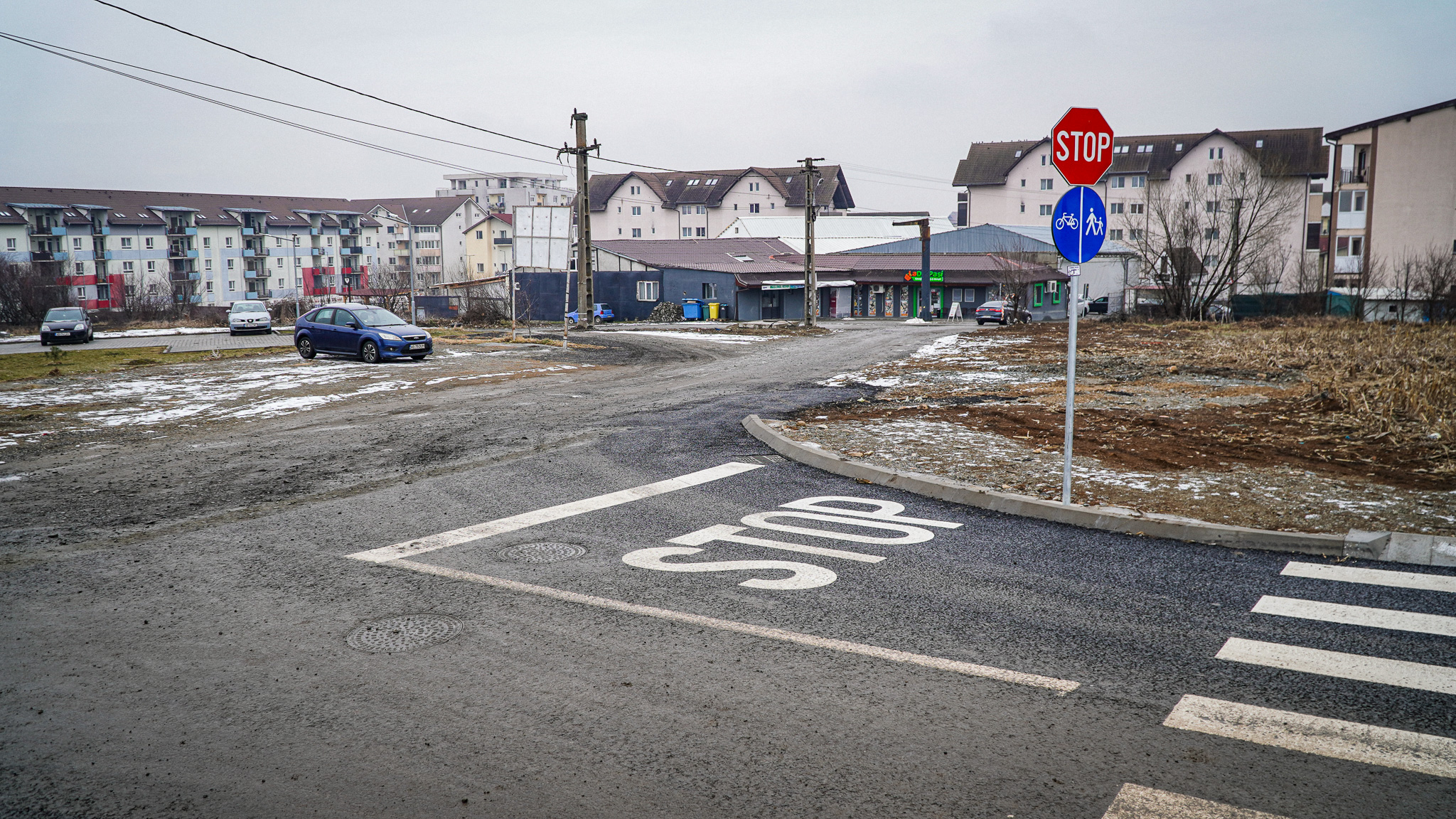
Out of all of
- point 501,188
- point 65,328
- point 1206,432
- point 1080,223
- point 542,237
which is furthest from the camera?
point 501,188

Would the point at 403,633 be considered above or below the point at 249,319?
below

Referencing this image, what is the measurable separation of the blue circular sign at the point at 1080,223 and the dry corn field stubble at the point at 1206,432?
215cm

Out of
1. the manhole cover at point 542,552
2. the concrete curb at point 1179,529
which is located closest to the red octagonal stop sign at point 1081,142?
the concrete curb at point 1179,529

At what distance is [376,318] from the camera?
79.5ft

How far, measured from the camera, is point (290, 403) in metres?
16.3

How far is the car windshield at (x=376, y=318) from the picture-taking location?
78.5 ft

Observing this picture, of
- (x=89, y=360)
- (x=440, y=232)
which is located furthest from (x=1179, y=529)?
(x=440, y=232)

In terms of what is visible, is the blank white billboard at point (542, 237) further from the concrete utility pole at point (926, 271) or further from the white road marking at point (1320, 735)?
the concrete utility pole at point (926, 271)

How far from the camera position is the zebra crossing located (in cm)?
359

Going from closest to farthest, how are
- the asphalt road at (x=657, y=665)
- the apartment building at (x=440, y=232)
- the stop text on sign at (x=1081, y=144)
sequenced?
the asphalt road at (x=657, y=665)
the stop text on sign at (x=1081, y=144)
the apartment building at (x=440, y=232)

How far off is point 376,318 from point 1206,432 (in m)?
20.2

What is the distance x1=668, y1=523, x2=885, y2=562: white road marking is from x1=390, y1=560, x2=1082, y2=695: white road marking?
4.64ft

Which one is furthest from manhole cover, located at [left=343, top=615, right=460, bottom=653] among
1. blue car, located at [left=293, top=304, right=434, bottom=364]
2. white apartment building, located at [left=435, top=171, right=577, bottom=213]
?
white apartment building, located at [left=435, top=171, right=577, bottom=213]

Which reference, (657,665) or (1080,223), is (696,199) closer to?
(1080,223)
